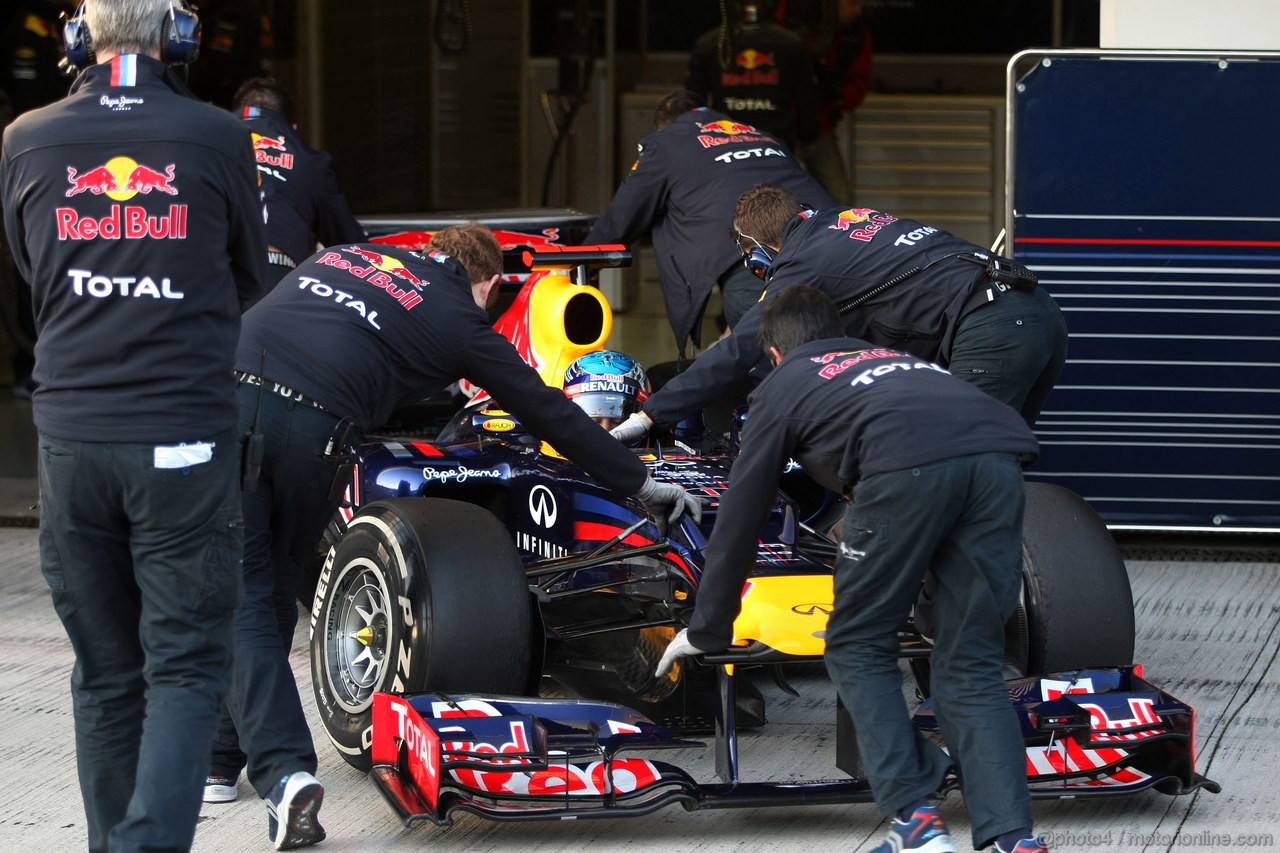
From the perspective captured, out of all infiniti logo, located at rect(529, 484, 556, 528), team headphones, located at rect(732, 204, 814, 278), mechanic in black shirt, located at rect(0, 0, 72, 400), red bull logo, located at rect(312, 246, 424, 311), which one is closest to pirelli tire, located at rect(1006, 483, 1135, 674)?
team headphones, located at rect(732, 204, 814, 278)

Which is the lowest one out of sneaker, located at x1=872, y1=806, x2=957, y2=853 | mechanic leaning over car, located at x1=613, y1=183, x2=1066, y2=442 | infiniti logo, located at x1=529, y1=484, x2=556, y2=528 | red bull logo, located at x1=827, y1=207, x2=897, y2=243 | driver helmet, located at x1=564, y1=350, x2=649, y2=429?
sneaker, located at x1=872, y1=806, x2=957, y2=853

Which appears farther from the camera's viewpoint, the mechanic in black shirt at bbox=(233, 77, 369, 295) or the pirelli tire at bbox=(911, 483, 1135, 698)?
the mechanic in black shirt at bbox=(233, 77, 369, 295)

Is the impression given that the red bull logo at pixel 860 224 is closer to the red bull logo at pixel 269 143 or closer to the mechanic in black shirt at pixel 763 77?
the red bull logo at pixel 269 143

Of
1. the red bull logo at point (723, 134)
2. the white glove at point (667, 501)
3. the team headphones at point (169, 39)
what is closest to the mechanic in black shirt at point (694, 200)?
the red bull logo at point (723, 134)

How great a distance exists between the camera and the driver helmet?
5.85 meters

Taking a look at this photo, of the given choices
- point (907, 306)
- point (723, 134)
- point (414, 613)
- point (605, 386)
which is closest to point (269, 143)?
point (723, 134)

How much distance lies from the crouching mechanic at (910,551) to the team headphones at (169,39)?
4.91ft

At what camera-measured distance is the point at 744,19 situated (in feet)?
37.8

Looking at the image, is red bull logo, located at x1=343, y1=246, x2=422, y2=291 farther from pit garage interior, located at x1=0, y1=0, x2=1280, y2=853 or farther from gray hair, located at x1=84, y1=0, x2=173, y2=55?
pit garage interior, located at x1=0, y1=0, x2=1280, y2=853

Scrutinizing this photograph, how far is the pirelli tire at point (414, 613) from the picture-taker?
4652 millimetres

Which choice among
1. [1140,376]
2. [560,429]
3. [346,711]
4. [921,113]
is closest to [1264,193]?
[1140,376]

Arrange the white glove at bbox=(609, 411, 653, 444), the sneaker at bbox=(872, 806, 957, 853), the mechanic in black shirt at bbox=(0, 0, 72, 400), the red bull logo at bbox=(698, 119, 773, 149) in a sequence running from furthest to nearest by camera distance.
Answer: the mechanic in black shirt at bbox=(0, 0, 72, 400) → the red bull logo at bbox=(698, 119, 773, 149) → the white glove at bbox=(609, 411, 653, 444) → the sneaker at bbox=(872, 806, 957, 853)

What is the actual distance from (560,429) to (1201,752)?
6.66 feet

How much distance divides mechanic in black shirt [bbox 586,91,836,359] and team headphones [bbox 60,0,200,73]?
3.61m
